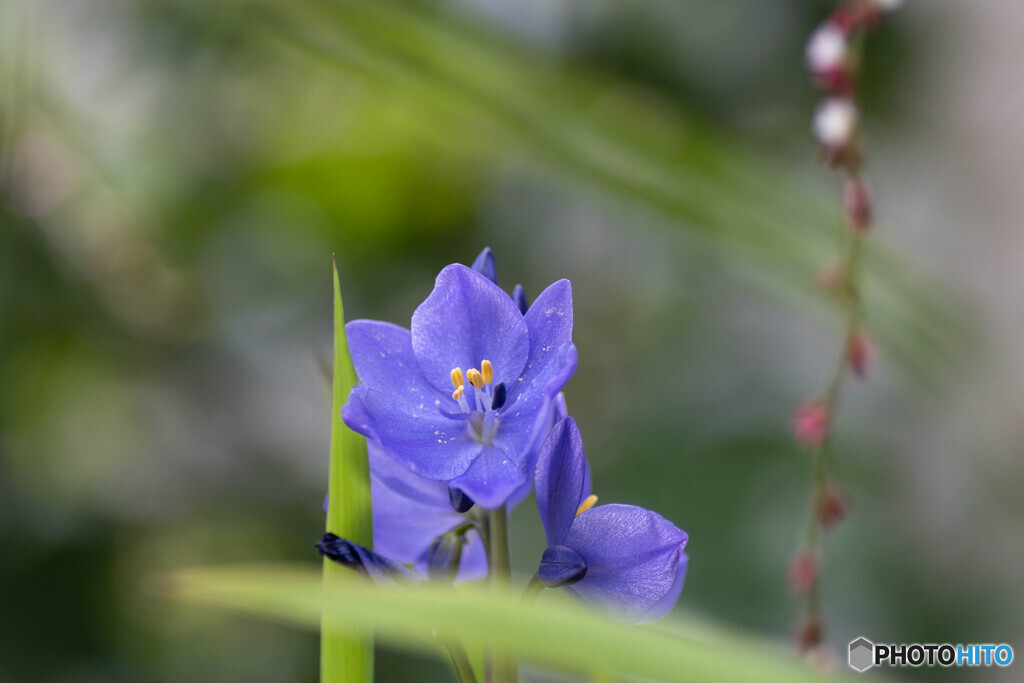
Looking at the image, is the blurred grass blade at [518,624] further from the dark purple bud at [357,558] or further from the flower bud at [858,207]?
the flower bud at [858,207]

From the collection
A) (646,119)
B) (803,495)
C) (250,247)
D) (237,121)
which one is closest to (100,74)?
(237,121)

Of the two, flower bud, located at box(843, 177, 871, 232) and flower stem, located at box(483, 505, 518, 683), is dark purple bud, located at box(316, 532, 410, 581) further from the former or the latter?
flower bud, located at box(843, 177, 871, 232)

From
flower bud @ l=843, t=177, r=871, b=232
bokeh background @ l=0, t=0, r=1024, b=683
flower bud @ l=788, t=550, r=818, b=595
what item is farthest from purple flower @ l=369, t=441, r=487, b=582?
bokeh background @ l=0, t=0, r=1024, b=683

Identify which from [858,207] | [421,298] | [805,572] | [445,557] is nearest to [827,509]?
[805,572]

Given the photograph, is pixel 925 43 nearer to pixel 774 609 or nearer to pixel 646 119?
pixel 646 119

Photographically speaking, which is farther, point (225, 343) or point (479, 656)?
point (225, 343)

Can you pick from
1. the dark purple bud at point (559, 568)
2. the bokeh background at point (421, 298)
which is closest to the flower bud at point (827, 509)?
the dark purple bud at point (559, 568)

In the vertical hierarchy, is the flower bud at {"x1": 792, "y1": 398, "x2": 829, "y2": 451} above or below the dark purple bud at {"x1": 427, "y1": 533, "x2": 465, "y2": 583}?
above
